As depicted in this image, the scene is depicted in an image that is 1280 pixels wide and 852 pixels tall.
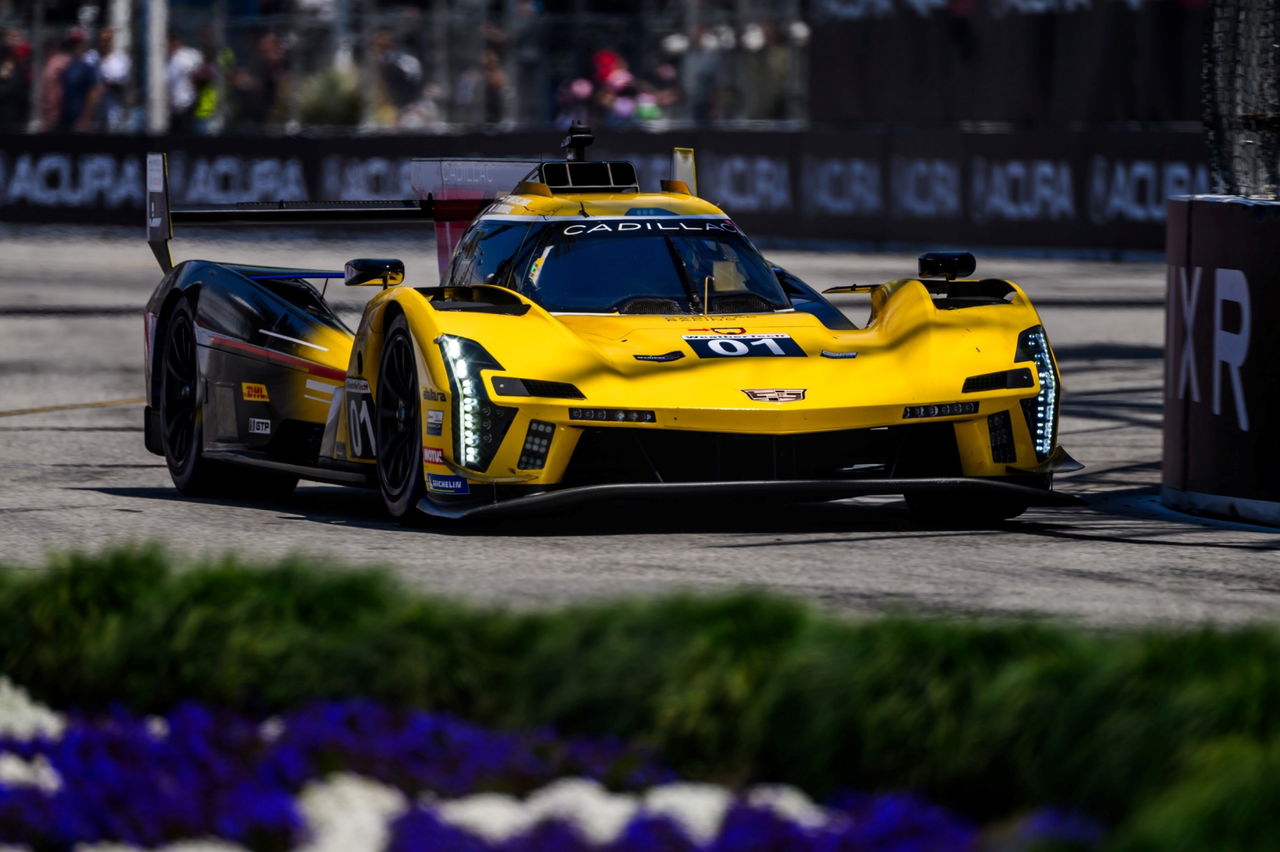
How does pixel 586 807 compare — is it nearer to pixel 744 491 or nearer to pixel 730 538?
pixel 744 491

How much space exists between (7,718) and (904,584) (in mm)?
3000

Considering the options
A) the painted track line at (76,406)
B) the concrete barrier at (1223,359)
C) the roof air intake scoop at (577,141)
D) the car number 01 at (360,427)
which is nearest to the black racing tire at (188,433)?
the car number 01 at (360,427)

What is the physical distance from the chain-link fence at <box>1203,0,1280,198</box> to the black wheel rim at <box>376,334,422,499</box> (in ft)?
11.3

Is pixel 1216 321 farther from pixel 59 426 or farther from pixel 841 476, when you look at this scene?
pixel 59 426

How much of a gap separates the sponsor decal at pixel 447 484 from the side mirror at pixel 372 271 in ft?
4.29

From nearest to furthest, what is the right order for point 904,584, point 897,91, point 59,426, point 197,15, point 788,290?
point 904,584
point 788,290
point 59,426
point 897,91
point 197,15

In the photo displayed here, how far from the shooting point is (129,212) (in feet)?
108

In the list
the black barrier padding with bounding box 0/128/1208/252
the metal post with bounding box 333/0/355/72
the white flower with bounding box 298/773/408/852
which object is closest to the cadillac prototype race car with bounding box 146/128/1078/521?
the white flower with bounding box 298/773/408/852

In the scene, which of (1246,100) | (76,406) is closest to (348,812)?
(1246,100)

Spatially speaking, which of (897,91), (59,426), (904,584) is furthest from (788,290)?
(897,91)

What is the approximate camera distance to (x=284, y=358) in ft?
31.7

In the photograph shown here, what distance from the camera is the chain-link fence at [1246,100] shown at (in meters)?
9.01

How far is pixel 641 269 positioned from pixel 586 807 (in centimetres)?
522

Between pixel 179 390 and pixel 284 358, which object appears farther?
pixel 179 390
